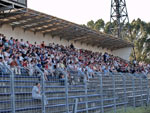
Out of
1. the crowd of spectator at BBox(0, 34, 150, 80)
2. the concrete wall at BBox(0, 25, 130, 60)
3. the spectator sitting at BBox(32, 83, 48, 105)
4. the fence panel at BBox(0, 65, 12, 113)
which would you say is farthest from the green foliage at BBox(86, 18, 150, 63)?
the fence panel at BBox(0, 65, 12, 113)

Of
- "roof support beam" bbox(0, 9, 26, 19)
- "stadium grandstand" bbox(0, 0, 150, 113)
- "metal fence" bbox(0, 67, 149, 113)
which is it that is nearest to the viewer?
"metal fence" bbox(0, 67, 149, 113)

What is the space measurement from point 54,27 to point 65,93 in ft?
55.1

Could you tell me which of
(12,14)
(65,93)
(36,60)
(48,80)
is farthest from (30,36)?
(48,80)

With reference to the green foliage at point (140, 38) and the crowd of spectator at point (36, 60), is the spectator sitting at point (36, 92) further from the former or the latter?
the green foliage at point (140, 38)

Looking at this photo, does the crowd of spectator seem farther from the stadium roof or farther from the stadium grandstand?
the stadium roof

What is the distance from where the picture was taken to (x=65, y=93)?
37.0ft

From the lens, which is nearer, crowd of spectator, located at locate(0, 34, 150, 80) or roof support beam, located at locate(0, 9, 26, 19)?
crowd of spectator, located at locate(0, 34, 150, 80)

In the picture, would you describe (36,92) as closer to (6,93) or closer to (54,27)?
(6,93)

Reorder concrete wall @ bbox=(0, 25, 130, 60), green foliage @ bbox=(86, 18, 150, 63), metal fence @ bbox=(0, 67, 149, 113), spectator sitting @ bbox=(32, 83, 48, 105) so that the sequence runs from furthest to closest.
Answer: green foliage @ bbox=(86, 18, 150, 63) → concrete wall @ bbox=(0, 25, 130, 60) → spectator sitting @ bbox=(32, 83, 48, 105) → metal fence @ bbox=(0, 67, 149, 113)

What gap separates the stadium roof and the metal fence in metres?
8.06

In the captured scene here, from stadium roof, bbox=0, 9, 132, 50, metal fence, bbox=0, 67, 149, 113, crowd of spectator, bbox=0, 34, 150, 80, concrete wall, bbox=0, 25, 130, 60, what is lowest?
metal fence, bbox=0, 67, 149, 113

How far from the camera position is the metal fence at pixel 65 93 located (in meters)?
9.05

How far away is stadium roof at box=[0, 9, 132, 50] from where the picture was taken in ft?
72.6

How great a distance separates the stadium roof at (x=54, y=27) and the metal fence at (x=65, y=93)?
8.06 meters
